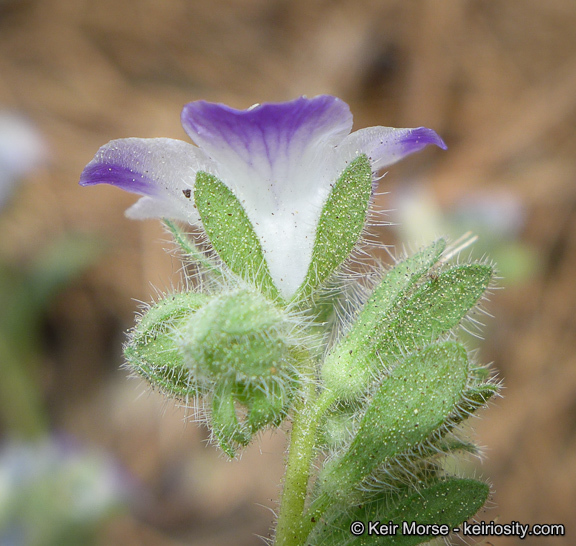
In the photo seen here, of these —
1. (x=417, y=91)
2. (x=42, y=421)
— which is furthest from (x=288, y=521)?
(x=417, y=91)

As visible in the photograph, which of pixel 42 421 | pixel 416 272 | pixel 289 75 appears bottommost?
pixel 416 272

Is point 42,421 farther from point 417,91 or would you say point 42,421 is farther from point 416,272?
point 417,91

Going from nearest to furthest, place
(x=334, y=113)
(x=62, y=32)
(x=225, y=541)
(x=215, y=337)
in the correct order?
(x=215, y=337) → (x=334, y=113) → (x=225, y=541) → (x=62, y=32)

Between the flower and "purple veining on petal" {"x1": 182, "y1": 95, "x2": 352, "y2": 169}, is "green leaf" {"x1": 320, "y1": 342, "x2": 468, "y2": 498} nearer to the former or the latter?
the flower

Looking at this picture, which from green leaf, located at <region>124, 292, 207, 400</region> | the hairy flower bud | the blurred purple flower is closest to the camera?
the hairy flower bud

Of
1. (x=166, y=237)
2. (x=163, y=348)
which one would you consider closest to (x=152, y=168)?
(x=163, y=348)

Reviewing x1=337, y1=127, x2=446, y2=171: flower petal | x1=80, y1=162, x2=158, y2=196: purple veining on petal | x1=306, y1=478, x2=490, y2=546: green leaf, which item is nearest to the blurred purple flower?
x1=80, y1=162, x2=158, y2=196: purple veining on petal

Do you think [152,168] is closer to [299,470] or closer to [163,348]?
[163,348]
